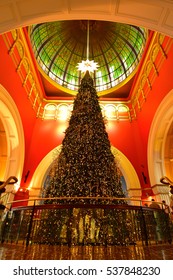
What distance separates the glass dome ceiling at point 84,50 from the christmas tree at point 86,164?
321 inches

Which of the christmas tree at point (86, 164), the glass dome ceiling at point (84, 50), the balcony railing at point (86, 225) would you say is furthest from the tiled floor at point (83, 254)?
the glass dome ceiling at point (84, 50)

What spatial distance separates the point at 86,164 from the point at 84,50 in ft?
43.5

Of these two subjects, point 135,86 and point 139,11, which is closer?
point 139,11

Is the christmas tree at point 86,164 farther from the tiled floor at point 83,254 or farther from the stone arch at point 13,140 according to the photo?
the stone arch at point 13,140

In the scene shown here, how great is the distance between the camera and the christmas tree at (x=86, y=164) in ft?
16.8

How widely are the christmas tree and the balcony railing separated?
0.70m

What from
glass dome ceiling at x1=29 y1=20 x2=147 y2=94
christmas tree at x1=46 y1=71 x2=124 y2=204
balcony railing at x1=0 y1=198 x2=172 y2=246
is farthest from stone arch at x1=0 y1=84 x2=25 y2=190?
balcony railing at x1=0 y1=198 x2=172 y2=246

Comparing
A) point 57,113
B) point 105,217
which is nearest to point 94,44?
point 57,113

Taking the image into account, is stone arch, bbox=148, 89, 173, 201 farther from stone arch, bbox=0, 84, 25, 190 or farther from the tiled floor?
stone arch, bbox=0, 84, 25, 190

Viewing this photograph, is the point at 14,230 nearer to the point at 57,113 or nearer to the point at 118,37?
the point at 57,113

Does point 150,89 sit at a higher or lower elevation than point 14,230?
higher

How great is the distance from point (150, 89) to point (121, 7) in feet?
A: 26.6

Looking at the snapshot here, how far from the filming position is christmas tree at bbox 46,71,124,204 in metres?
5.12

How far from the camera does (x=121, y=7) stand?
347 cm
